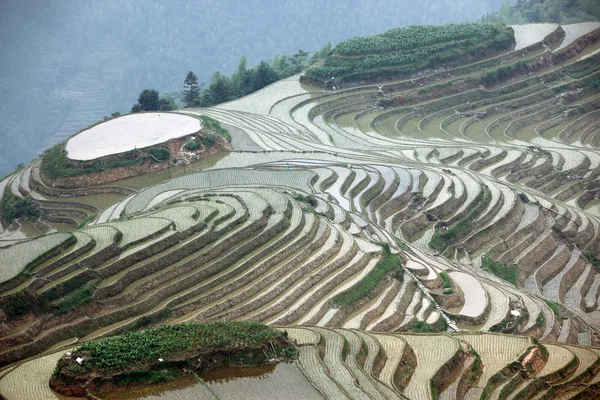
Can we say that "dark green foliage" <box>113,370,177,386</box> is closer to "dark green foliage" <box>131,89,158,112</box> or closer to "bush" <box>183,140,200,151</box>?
"bush" <box>183,140,200,151</box>

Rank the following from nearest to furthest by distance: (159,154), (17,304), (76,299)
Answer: (17,304) → (76,299) → (159,154)


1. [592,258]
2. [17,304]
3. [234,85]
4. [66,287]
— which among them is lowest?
[592,258]

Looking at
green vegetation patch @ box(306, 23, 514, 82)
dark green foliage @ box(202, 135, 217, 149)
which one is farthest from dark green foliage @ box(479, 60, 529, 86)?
dark green foliage @ box(202, 135, 217, 149)

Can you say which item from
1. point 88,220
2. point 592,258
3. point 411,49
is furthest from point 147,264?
point 411,49

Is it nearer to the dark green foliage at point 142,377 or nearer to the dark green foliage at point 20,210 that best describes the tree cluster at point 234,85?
the dark green foliage at point 20,210

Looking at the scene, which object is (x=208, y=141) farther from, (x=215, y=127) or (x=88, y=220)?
(x=88, y=220)

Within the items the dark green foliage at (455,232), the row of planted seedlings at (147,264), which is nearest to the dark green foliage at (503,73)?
the dark green foliage at (455,232)

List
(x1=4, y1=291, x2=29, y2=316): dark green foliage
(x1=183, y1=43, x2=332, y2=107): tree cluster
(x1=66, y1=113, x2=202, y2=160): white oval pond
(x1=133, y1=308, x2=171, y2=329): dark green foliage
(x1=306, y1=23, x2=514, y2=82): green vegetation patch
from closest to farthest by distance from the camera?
(x1=4, y1=291, x2=29, y2=316): dark green foliage < (x1=133, y1=308, x2=171, y2=329): dark green foliage < (x1=66, y1=113, x2=202, y2=160): white oval pond < (x1=306, y1=23, x2=514, y2=82): green vegetation patch < (x1=183, y1=43, x2=332, y2=107): tree cluster
